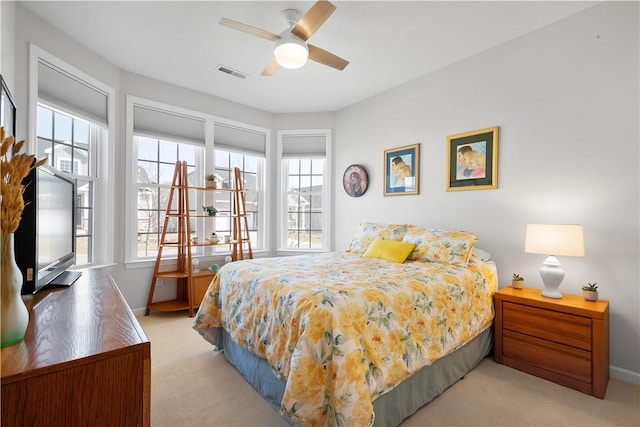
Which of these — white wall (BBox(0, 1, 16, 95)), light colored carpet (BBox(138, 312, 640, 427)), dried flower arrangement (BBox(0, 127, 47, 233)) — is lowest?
light colored carpet (BBox(138, 312, 640, 427))

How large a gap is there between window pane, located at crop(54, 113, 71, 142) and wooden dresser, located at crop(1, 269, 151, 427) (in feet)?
7.92

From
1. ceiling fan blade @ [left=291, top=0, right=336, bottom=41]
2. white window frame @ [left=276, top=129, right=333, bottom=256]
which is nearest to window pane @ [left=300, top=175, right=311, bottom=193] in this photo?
white window frame @ [left=276, top=129, right=333, bottom=256]

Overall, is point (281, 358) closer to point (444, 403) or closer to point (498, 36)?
point (444, 403)

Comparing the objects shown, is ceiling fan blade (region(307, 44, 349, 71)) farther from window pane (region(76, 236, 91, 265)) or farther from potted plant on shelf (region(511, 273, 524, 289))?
window pane (region(76, 236, 91, 265))

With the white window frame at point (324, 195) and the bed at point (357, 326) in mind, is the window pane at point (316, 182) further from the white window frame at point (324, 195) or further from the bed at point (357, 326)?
the bed at point (357, 326)

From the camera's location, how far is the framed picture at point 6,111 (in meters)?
1.60

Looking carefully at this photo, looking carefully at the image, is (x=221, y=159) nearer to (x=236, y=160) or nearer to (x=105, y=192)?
(x=236, y=160)

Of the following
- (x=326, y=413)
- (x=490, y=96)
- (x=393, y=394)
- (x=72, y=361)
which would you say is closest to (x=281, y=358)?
(x=326, y=413)

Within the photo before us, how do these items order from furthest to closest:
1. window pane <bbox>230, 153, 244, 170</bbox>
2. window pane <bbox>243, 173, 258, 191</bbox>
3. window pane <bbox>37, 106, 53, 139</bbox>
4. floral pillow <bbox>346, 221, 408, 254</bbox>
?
window pane <bbox>243, 173, 258, 191</bbox> → window pane <bbox>230, 153, 244, 170</bbox> → floral pillow <bbox>346, 221, 408, 254</bbox> → window pane <bbox>37, 106, 53, 139</bbox>

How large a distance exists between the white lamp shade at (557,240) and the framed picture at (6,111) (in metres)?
3.47

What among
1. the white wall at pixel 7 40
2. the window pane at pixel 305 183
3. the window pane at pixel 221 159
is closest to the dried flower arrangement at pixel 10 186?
the white wall at pixel 7 40

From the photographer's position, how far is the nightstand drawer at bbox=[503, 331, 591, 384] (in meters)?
2.00

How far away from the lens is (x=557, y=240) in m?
2.14

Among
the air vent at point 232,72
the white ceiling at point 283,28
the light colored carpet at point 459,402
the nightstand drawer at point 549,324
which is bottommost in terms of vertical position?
the light colored carpet at point 459,402
